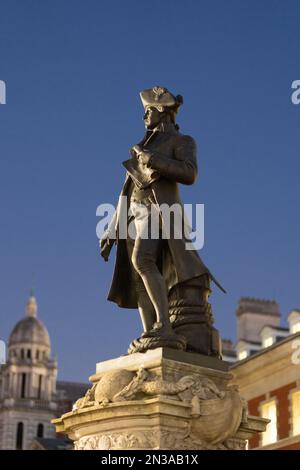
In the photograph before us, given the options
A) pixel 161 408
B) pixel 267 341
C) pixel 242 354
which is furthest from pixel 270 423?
pixel 161 408

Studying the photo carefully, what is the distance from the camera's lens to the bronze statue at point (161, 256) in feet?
39.6

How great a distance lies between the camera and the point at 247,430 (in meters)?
11.8

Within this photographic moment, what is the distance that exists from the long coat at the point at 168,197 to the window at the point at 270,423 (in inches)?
1209

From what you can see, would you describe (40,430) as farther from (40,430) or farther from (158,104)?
(158,104)

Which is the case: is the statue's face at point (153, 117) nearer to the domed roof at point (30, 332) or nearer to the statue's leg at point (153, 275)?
the statue's leg at point (153, 275)

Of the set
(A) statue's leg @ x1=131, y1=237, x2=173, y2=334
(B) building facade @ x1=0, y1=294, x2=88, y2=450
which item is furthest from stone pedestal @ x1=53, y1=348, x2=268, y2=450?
(B) building facade @ x1=0, y1=294, x2=88, y2=450

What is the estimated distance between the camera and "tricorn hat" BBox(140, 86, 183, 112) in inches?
511

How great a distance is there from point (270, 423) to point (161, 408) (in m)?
32.6

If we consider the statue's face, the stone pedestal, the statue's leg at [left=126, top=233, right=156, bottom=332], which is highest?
the statue's face

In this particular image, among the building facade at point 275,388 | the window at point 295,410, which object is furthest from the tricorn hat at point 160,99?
the window at point 295,410

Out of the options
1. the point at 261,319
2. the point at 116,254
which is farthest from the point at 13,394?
the point at 116,254

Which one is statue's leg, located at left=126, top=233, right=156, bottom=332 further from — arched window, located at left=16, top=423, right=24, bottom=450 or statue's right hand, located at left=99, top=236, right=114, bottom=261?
arched window, located at left=16, top=423, right=24, bottom=450

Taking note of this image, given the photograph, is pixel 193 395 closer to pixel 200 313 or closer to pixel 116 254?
pixel 200 313

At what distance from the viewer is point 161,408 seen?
1081 centimetres
